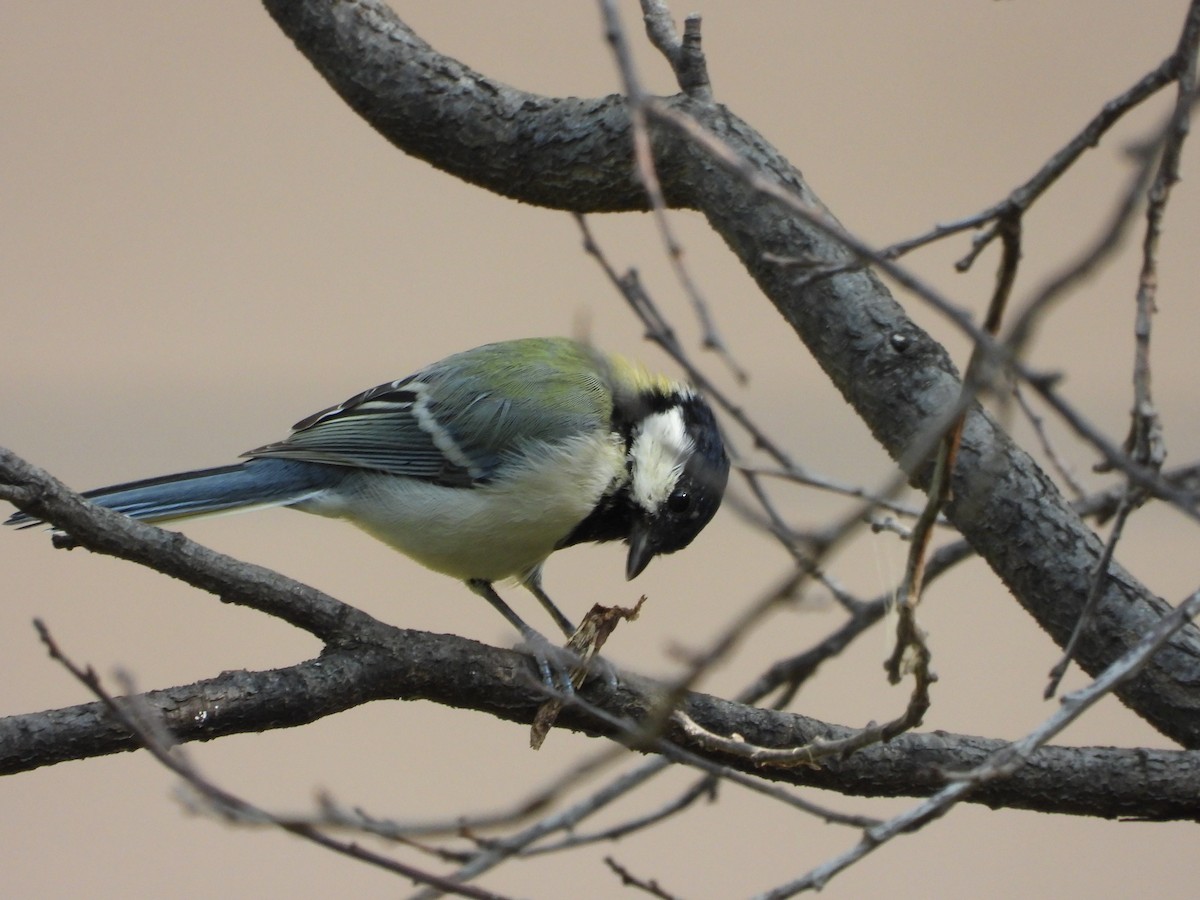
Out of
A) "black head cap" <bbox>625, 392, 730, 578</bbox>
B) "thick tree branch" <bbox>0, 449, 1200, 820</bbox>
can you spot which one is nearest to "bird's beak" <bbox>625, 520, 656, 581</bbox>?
"black head cap" <bbox>625, 392, 730, 578</bbox>

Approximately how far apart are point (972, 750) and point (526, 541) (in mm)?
712

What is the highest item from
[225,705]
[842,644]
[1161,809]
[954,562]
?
[954,562]

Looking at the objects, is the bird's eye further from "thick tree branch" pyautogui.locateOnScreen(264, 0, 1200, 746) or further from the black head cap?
"thick tree branch" pyautogui.locateOnScreen(264, 0, 1200, 746)

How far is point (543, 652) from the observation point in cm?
134

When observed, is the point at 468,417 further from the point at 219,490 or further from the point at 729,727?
the point at 729,727

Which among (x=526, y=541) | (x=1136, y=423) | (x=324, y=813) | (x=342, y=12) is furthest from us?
(x=526, y=541)

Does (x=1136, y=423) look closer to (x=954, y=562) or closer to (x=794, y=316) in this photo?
(x=794, y=316)

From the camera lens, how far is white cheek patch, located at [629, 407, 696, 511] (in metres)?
1.69

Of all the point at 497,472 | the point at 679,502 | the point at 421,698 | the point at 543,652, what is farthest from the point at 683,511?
the point at 421,698

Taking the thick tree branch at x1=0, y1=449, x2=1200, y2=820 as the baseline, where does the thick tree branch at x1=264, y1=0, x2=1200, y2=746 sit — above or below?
above

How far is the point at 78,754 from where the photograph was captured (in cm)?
103

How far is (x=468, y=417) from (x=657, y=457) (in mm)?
299

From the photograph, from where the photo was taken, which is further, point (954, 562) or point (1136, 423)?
point (954, 562)

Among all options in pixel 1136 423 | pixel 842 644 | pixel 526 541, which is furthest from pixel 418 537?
pixel 1136 423
